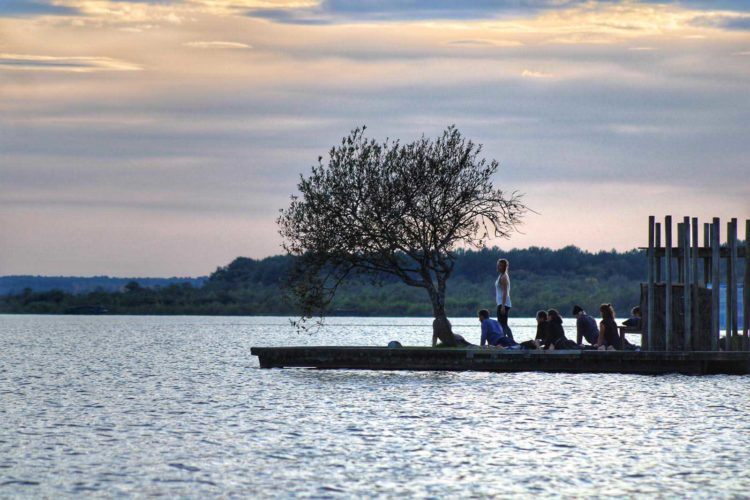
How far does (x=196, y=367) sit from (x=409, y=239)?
19.1 metres

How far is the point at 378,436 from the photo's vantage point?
29.2m

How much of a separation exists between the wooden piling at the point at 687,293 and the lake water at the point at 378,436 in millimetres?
1706

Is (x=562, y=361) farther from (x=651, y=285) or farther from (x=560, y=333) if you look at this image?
(x=651, y=285)

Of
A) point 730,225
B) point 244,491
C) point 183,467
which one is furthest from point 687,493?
point 730,225

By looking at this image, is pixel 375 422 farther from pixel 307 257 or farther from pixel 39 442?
pixel 307 257

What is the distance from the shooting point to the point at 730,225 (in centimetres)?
4059

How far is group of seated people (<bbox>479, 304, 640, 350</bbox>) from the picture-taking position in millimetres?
41094

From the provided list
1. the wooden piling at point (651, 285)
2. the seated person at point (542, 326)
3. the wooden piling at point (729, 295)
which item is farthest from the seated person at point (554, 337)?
the wooden piling at point (729, 295)

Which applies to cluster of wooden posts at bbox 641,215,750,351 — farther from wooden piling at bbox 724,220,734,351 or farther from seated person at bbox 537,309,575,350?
seated person at bbox 537,309,575,350

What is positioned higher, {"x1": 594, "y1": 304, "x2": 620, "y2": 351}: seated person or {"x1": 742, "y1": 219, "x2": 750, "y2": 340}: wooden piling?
{"x1": 742, "y1": 219, "x2": 750, "y2": 340}: wooden piling

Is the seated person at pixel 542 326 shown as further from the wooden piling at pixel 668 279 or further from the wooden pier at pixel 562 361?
the wooden piling at pixel 668 279

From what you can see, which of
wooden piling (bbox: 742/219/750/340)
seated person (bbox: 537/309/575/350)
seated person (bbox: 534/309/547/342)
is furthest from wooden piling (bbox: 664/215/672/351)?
seated person (bbox: 534/309/547/342)

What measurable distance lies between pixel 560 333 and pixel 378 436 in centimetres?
1396

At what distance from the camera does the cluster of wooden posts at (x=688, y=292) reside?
40.1 metres
